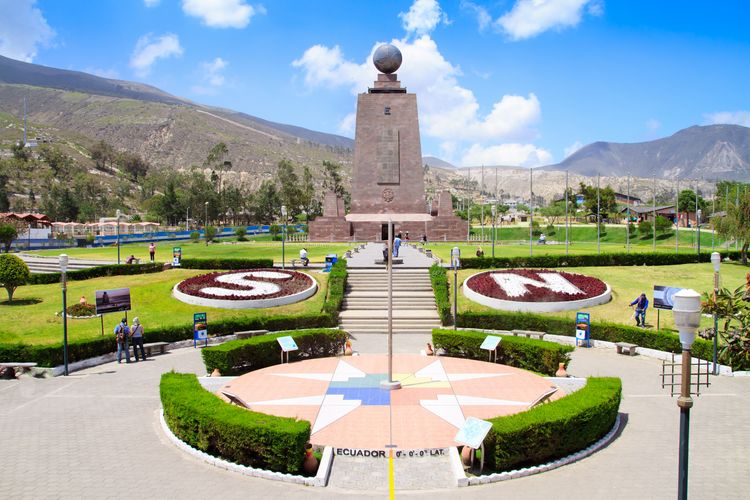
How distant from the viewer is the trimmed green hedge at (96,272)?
36.4 metres

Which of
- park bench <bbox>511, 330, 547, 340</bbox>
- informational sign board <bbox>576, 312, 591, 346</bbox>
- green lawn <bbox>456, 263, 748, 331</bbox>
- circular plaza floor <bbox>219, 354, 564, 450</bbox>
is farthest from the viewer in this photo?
green lawn <bbox>456, 263, 748, 331</bbox>

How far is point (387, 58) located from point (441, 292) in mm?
40317

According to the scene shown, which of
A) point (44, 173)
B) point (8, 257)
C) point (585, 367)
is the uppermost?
point (44, 173)

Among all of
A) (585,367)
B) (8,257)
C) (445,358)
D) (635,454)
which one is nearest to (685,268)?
(585,367)

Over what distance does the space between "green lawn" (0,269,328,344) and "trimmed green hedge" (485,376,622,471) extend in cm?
1691

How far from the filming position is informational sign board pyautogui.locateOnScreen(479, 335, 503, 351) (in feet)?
71.4

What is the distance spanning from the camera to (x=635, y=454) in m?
13.5

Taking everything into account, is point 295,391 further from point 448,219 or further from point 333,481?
point 448,219

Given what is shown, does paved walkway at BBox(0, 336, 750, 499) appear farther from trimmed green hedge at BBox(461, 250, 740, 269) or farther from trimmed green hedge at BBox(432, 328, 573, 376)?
trimmed green hedge at BBox(461, 250, 740, 269)

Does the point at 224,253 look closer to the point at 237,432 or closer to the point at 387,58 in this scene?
the point at 387,58

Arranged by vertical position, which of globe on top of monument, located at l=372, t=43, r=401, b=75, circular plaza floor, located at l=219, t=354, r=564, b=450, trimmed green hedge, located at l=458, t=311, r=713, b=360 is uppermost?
globe on top of monument, located at l=372, t=43, r=401, b=75

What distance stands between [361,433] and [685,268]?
32.8 meters

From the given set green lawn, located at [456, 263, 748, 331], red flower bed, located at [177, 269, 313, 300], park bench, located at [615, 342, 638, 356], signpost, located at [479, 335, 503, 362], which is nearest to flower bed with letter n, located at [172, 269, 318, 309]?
red flower bed, located at [177, 269, 313, 300]

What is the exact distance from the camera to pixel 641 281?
35562mm
